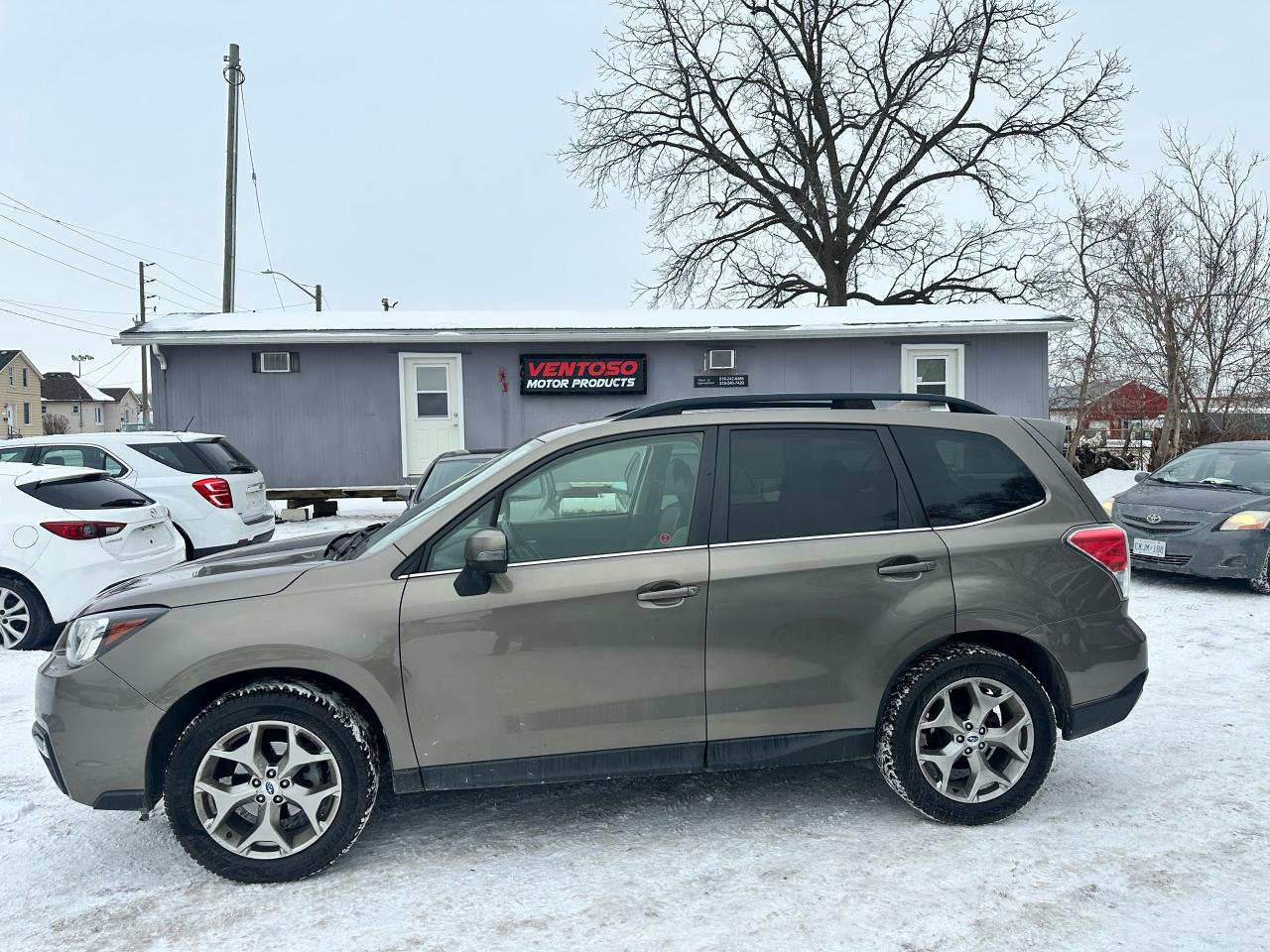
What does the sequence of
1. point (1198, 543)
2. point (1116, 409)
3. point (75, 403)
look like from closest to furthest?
point (1198, 543) < point (1116, 409) < point (75, 403)

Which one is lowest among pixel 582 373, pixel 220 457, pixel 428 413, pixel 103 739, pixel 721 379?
pixel 103 739

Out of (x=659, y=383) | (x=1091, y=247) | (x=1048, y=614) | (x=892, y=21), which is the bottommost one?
(x=1048, y=614)

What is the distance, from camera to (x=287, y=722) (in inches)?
120

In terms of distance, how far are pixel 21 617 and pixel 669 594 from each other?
5370 millimetres

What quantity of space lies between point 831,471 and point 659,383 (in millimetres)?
11716

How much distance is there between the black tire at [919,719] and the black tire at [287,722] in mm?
1915

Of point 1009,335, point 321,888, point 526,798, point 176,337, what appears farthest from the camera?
point 1009,335

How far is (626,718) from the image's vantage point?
323cm

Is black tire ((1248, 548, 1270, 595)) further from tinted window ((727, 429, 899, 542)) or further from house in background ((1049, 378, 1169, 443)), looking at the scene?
house in background ((1049, 378, 1169, 443))

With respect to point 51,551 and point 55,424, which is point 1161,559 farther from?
point 55,424

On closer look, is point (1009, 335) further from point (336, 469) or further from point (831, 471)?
point (831, 471)

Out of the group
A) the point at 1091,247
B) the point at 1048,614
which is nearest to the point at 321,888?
the point at 1048,614

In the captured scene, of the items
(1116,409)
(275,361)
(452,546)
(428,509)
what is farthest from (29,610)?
(1116,409)

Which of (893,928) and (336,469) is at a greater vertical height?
(336,469)
